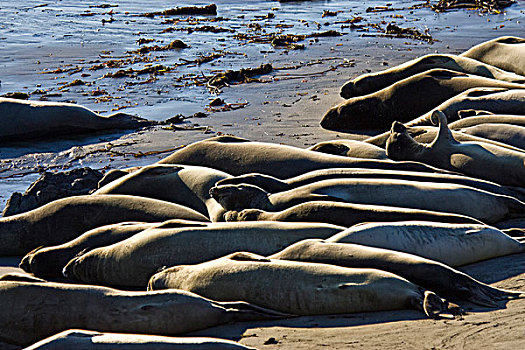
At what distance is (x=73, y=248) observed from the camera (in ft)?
19.3

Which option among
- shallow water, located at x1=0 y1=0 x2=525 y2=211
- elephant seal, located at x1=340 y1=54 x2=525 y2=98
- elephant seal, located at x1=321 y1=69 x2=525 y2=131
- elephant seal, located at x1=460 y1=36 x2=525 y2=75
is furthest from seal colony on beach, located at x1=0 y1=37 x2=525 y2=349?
elephant seal, located at x1=460 y1=36 x2=525 y2=75

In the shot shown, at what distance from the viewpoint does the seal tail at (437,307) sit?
437 centimetres

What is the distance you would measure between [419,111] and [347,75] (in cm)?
295

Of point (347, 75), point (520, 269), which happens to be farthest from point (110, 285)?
point (347, 75)

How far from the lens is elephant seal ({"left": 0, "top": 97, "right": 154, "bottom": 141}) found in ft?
33.9

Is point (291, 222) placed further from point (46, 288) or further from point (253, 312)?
point (46, 288)

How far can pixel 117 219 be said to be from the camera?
251 inches

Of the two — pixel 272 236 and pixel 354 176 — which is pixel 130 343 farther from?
pixel 354 176

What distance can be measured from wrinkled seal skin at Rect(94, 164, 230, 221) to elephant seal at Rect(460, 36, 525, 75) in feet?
19.0

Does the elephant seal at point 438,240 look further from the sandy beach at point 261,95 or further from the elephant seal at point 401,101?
the elephant seal at point 401,101

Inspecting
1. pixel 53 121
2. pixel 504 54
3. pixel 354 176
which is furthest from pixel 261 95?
pixel 354 176

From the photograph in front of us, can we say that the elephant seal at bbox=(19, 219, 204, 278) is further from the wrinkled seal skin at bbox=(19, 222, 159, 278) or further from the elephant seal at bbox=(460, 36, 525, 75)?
the elephant seal at bbox=(460, 36, 525, 75)

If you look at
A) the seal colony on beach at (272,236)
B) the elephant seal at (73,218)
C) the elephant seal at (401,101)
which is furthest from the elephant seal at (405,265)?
the elephant seal at (401,101)

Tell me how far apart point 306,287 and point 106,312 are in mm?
1120
